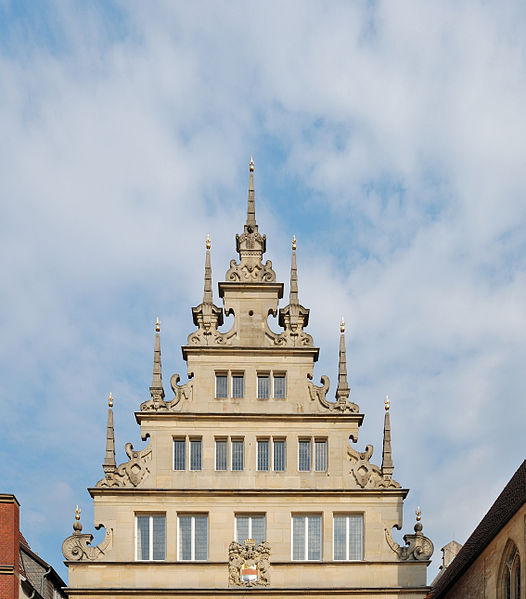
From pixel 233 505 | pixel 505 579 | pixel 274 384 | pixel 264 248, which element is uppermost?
pixel 264 248

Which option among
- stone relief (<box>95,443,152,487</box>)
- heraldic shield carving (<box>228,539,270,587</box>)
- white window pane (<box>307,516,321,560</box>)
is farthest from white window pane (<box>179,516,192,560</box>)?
white window pane (<box>307,516,321,560</box>)

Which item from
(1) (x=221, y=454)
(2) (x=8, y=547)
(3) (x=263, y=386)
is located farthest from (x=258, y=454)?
(2) (x=8, y=547)

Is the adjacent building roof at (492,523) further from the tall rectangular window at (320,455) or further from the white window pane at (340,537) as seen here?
the tall rectangular window at (320,455)

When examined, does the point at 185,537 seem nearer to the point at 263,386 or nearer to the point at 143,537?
the point at 143,537

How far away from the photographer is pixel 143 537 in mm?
36188

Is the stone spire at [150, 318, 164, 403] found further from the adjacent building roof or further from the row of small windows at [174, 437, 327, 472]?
the adjacent building roof

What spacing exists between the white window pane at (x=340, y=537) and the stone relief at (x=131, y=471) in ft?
17.0

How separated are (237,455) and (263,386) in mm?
2090

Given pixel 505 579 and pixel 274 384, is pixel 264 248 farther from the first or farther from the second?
pixel 505 579

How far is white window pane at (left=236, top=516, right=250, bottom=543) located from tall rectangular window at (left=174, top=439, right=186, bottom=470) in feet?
6.67

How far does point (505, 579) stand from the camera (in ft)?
108

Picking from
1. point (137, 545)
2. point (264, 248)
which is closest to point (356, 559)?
point (137, 545)

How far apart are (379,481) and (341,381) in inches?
117

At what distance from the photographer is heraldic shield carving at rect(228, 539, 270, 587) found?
35.7 metres
